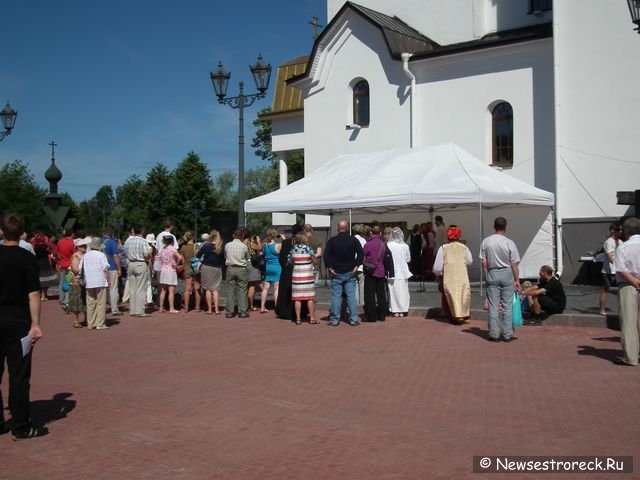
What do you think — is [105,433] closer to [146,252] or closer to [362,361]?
[362,361]

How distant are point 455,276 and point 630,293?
4405 millimetres

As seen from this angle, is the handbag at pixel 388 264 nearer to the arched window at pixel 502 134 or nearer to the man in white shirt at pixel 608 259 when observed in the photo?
the man in white shirt at pixel 608 259

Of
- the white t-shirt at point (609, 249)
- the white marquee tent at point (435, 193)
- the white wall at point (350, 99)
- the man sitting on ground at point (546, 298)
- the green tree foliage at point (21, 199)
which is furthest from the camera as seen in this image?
the green tree foliage at point (21, 199)

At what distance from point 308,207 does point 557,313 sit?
22.3 feet

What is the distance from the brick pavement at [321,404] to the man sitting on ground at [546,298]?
60cm

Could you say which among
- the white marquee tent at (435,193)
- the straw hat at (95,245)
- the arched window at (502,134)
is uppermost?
the arched window at (502,134)

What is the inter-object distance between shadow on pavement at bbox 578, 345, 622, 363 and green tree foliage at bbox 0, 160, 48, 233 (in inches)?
1105

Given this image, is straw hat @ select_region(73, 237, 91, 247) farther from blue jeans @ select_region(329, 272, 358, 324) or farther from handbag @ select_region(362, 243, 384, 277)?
handbag @ select_region(362, 243, 384, 277)

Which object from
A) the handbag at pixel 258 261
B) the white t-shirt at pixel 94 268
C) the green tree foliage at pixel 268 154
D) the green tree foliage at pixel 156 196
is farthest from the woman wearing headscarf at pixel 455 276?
the green tree foliage at pixel 156 196

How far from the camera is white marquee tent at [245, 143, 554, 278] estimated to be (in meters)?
15.4

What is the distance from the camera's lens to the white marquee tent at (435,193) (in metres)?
15.4

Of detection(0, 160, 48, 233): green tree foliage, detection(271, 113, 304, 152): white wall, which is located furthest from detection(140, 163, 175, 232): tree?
detection(271, 113, 304, 152): white wall

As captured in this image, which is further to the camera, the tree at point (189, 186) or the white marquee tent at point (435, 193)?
the tree at point (189, 186)

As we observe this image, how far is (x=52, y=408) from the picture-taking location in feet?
23.6
